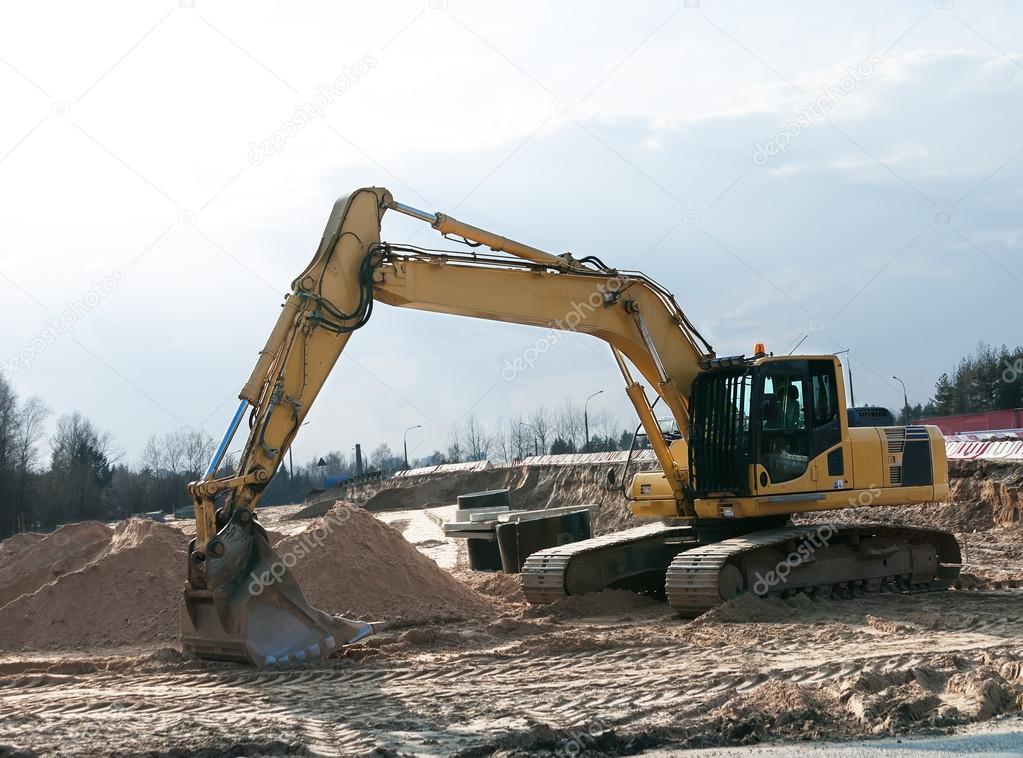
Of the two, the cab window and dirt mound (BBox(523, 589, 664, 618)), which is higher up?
the cab window

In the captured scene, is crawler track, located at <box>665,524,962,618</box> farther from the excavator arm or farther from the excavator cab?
the excavator arm

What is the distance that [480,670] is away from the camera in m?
8.93

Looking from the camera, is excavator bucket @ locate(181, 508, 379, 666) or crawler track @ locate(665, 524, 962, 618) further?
crawler track @ locate(665, 524, 962, 618)

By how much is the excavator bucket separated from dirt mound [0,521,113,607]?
16.0 feet

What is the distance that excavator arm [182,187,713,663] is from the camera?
356 inches

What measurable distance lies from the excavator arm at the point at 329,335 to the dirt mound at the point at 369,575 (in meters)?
2.23

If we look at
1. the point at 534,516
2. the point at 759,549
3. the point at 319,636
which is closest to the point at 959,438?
the point at 534,516

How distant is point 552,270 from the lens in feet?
39.9

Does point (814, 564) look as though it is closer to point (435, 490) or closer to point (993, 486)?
point (993, 486)

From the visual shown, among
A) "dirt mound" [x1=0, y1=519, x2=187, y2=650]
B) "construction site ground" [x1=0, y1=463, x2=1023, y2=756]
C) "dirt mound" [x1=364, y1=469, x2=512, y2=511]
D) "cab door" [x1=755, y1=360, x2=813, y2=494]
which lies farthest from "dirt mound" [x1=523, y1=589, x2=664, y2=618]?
"dirt mound" [x1=364, y1=469, x2=512, y2=511]

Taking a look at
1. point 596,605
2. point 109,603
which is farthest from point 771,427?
point 109,603

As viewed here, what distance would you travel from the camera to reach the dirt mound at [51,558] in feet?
43.5

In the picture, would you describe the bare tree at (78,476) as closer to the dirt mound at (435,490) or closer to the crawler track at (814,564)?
the dirt mound at (435,490)

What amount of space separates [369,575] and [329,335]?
12.2 ft
